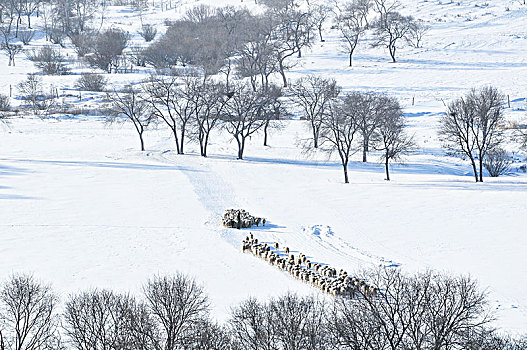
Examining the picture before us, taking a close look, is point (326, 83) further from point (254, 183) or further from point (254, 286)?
point (254, 286)

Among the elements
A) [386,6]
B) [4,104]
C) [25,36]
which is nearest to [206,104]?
[4,104]

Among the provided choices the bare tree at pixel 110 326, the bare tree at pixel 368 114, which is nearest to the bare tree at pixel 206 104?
the bare tree at pixel 368 114

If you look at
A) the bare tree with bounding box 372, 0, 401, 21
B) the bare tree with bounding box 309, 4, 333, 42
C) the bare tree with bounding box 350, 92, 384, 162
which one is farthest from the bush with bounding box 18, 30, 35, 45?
the bare tree with bounding box 350, 92, 384, 162

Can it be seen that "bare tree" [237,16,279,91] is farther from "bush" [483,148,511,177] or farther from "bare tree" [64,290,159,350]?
"bare tree" [64,290,159,350]

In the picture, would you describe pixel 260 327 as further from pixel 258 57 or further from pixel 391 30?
pixel 391 30

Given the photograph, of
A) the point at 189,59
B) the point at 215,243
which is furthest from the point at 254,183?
the point at 189,59

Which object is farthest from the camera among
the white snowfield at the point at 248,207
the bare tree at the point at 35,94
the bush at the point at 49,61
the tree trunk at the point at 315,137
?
the bush at the point at 49,61

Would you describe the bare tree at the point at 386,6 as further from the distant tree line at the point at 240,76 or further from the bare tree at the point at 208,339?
the bare tree at the point at 208,339
